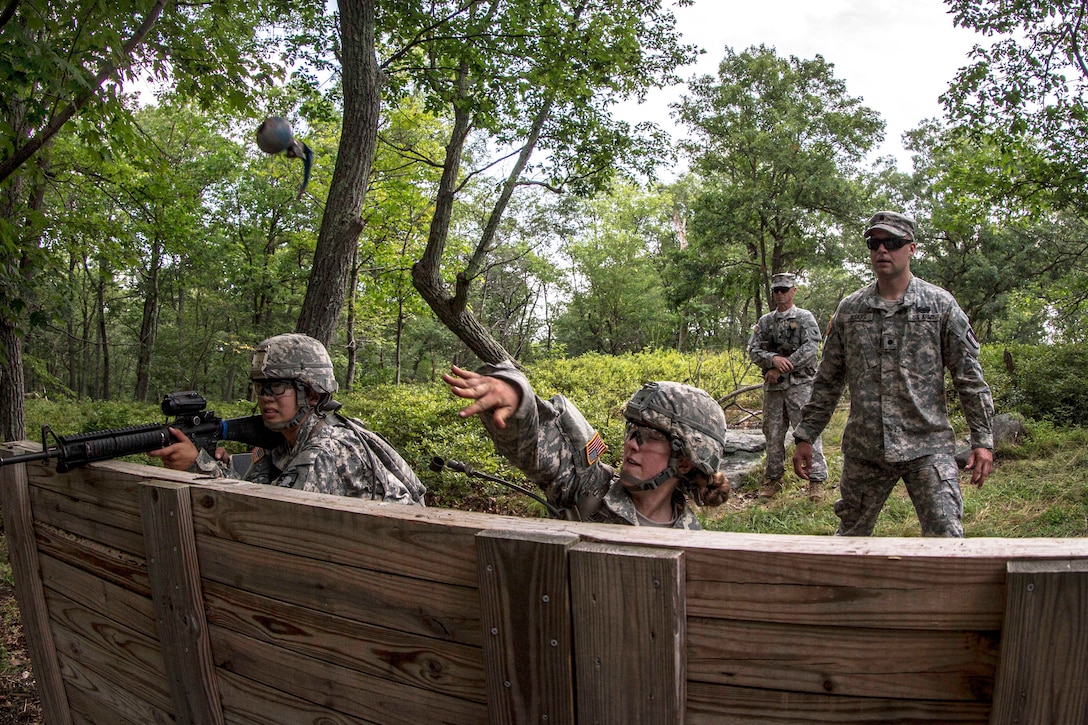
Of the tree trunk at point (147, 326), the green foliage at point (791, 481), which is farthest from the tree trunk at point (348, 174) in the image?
the tree trunk at point (147, 326)

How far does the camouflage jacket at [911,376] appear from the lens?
364 centimetres

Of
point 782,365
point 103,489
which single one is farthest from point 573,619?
point 782,365

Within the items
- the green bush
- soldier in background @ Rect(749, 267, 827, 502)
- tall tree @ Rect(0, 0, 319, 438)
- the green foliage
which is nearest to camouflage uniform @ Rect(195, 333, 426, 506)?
tall tree @ Rect(0, 0, 319, 438)

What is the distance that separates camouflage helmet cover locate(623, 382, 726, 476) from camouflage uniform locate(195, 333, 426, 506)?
4.66ft

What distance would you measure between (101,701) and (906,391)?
13.0 ft

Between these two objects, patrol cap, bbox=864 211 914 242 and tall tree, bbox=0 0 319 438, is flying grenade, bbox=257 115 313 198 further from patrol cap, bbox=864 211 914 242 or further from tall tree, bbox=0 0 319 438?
patrol cap, bbox=864 211 914 242

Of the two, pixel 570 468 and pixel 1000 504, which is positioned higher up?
pixel 570 468

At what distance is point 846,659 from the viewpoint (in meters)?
1.12

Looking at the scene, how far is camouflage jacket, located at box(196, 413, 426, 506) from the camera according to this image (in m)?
3.09

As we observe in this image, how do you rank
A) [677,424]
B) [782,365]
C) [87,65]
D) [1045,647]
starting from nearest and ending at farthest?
[1045,647], [677,424], [87,65], [782,365]

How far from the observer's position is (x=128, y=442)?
243 cm

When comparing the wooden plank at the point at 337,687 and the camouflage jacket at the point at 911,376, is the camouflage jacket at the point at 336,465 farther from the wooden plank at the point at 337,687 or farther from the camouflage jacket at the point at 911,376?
the camouflage jacket at the point at 911,376

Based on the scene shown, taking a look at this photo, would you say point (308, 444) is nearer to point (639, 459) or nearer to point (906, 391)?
point (639, 459)

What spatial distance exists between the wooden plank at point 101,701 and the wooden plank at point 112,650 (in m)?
0.02
